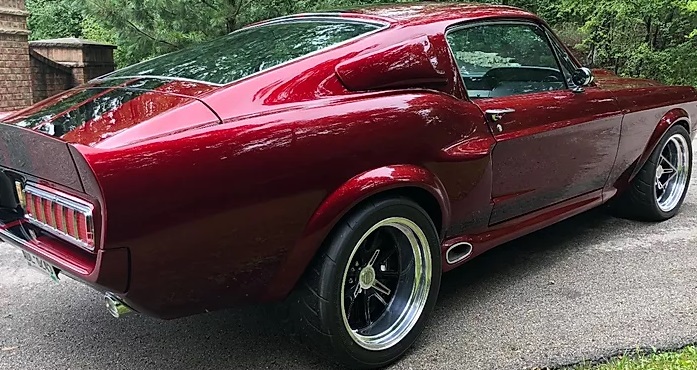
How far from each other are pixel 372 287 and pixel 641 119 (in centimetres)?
248

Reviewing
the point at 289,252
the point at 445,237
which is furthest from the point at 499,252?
the point at 289,252

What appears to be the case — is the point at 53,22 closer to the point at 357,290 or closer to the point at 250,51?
the point at 250,51

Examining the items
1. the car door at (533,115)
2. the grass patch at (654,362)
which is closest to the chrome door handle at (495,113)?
the car door at (533,115)

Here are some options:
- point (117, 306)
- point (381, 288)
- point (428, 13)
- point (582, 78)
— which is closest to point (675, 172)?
point (582, 78)

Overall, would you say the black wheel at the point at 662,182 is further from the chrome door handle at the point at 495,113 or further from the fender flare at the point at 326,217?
the fender flare at the point at 326,217

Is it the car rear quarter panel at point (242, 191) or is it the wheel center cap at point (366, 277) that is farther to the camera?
the wheel center cap at point (366, 277)

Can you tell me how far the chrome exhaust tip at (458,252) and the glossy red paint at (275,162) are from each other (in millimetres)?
40

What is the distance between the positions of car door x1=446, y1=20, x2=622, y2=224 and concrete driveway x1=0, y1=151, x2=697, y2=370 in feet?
1.54

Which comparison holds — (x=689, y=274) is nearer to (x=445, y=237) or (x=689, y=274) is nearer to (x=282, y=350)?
(x=445, y=237)

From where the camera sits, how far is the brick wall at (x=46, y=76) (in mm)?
9305

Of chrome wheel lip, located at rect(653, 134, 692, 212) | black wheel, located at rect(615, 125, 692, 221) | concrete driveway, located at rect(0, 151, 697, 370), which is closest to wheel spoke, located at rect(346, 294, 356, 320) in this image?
concrete driveway, located at rect(0, 151, 697, 370)

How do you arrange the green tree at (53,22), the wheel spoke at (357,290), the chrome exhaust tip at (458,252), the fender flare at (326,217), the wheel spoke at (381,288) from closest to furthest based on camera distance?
the fender flare at (326,217) < the wheel spoke at (357,290) < the wheel spoke at (381,288) < the chrome exhaust tip at (458,252) < the green tree at (53,22)

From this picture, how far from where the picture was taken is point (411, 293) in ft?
9.75

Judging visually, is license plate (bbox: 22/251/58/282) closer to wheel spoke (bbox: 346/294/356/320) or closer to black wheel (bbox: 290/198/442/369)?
black wheel (bbox: 290/198/442/369)
